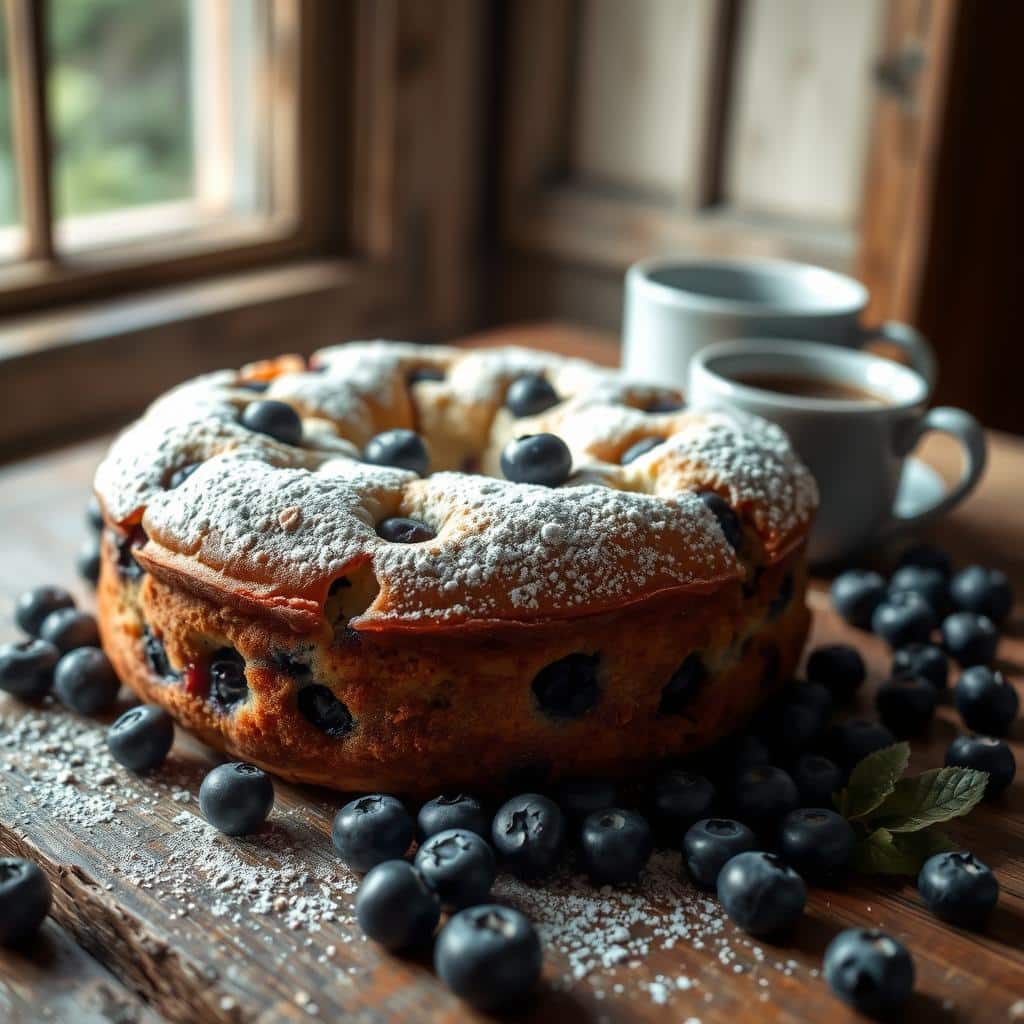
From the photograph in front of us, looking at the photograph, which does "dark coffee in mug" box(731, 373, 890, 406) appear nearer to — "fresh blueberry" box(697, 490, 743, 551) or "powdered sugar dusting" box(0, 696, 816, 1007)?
"fresh blueberry" box(697, 490, 743, 551)

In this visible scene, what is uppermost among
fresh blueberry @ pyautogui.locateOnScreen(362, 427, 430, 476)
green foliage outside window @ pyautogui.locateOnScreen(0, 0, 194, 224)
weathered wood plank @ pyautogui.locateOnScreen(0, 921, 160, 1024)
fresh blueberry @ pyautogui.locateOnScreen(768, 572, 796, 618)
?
green foliage outside window @ pyautogui.locateOnScreen(0, 0, 194, 224)

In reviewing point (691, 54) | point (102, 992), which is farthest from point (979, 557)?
point (691, 54)

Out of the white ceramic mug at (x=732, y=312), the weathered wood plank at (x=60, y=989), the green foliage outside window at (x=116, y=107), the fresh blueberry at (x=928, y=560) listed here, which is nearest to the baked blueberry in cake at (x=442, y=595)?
the weathered wood plank at (x=60, y=989)

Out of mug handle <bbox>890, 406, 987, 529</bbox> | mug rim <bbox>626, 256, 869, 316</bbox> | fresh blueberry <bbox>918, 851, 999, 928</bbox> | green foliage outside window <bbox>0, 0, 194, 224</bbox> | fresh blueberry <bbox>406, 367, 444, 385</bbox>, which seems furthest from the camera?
green foliage outside window <bbox>0, 0, 194, 224</bbox>

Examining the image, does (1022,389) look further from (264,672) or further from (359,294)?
(264,672)

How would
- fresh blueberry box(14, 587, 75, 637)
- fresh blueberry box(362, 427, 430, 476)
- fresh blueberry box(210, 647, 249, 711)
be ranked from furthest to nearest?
fresh blueberry box(14, 587, 75, 637) < fresh blueberry box(362, 427, 430, 476) < fresh blueberry box(210, 647, 249, 711)

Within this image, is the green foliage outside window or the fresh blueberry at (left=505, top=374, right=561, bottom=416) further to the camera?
the green foliage outside window

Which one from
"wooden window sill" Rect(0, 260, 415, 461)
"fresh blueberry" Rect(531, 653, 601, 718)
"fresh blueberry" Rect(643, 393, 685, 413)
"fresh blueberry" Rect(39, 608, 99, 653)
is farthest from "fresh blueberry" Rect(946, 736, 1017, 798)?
"wooden window sill" Rect(0, 260, 415, 461)

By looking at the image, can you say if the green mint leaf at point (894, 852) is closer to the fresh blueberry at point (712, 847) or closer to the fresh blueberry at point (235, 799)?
the fresh blueberry at point (712, 847)

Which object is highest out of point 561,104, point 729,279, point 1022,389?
point 561,104
